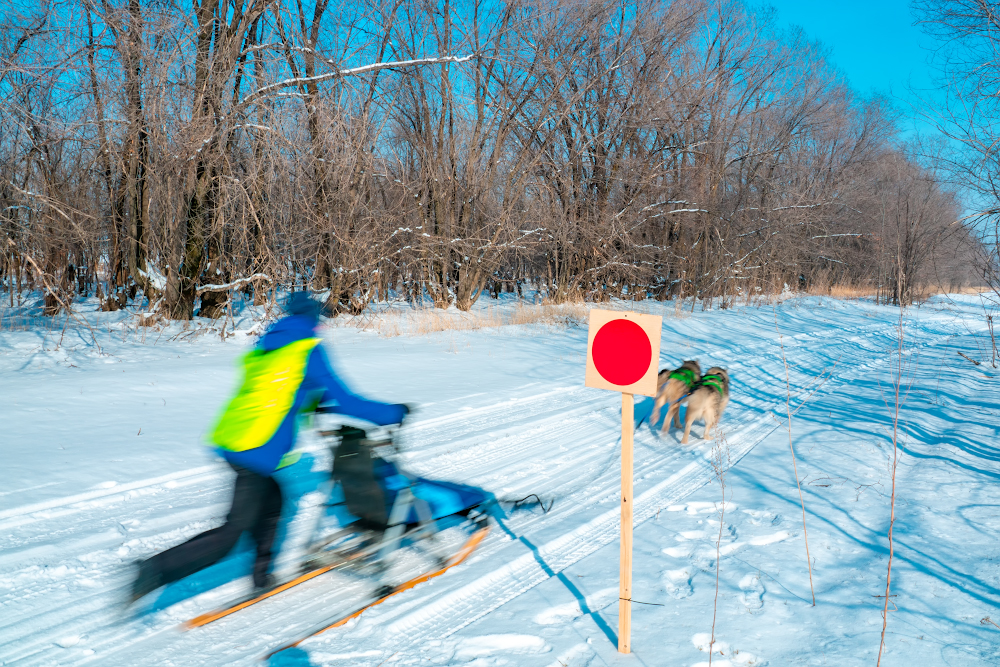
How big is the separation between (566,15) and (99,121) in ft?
41.7

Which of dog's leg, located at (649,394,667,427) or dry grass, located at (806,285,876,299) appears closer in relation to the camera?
dog's leg, located at (649,394,667,427)

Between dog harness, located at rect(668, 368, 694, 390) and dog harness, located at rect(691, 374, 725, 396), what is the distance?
0.10 m

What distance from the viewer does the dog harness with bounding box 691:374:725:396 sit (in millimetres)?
6301

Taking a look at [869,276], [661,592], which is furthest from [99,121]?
[869,276]

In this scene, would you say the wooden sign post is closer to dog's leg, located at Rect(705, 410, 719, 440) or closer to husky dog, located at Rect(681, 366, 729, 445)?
husky dog, located at Rect(681, 366, 729, 445)

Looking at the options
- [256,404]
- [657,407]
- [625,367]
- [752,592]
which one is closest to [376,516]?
[256,404]

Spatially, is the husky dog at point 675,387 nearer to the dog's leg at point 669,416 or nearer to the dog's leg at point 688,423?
the dog's leg at point 669,416

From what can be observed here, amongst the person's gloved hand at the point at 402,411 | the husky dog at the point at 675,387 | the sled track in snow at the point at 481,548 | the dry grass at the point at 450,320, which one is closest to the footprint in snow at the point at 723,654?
the sled track in snow at the point at 481,548

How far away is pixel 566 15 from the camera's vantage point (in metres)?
16.8

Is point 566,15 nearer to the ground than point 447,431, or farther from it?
farther from it

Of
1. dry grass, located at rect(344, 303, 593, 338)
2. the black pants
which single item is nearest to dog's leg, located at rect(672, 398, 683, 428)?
the black pants

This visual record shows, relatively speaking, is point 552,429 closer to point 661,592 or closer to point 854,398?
point 661,592

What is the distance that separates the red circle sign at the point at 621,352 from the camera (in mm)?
2629

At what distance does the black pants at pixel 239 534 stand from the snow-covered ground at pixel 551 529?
0.78 ft
